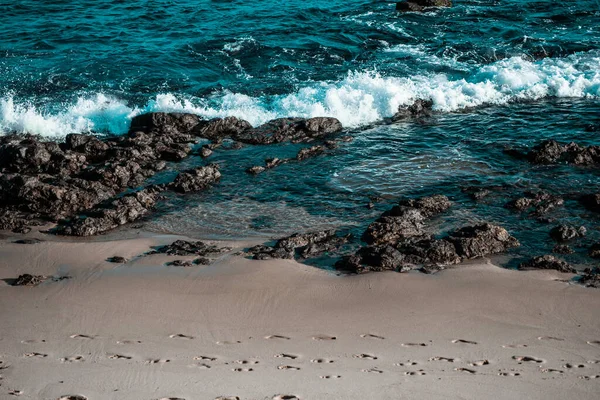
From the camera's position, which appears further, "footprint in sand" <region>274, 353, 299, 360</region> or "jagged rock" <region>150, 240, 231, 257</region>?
"jagged rock" <region>150, 240, 231, 257</region>

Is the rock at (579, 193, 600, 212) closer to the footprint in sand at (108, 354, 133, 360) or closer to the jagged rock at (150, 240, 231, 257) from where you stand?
the jagged rock at (150, 240, 231, 257)

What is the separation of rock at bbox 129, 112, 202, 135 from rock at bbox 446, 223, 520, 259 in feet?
24.1

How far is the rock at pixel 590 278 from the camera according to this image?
917 cm

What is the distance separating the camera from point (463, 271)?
962 cm

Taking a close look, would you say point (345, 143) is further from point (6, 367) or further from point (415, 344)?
→ point (6, 367)

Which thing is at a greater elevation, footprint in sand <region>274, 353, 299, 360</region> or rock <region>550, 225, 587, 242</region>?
rock <region>550, 225, 587, 242</region>

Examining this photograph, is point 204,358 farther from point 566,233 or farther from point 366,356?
point 566,233

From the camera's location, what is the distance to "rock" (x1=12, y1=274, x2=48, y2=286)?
9635 millimetres

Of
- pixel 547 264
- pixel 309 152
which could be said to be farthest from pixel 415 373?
pixel 309 152

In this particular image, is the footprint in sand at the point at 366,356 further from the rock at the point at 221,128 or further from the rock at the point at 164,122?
the rock at the point at 164,122

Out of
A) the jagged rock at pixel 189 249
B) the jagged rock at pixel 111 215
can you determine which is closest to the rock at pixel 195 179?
the jagged rock at pixel 111 215

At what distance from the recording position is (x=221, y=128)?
50.4 ft

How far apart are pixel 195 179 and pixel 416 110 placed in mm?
6194

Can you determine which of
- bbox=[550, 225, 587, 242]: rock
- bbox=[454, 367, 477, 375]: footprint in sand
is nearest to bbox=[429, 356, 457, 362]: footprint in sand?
bbox=[454, 367, 477, 375]: footprint in sand
